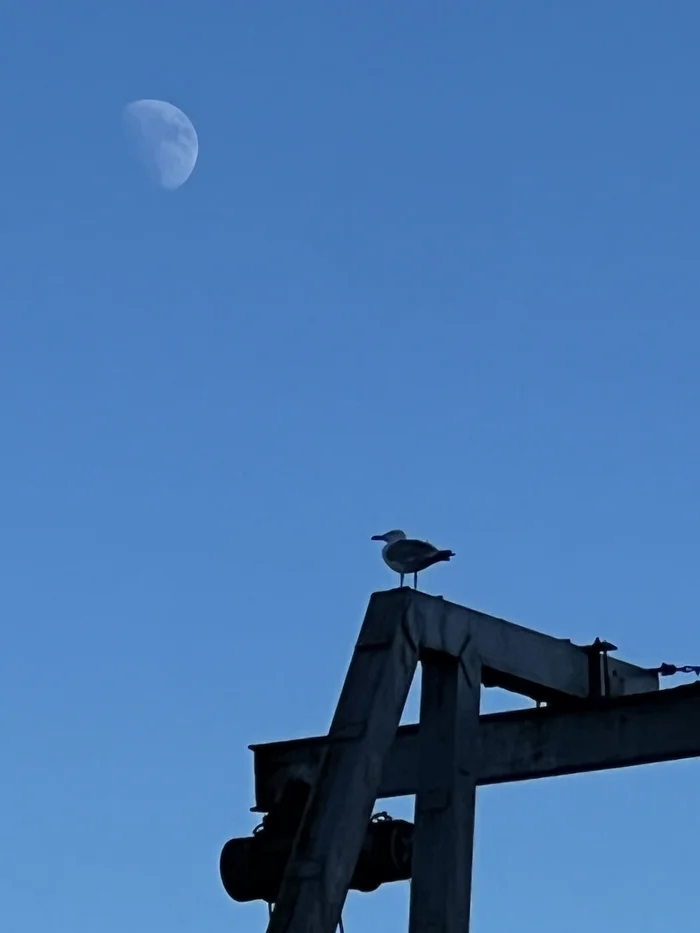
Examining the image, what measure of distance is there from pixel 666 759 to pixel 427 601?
1.74 meters

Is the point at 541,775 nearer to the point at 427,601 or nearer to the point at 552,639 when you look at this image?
the point at 552,639

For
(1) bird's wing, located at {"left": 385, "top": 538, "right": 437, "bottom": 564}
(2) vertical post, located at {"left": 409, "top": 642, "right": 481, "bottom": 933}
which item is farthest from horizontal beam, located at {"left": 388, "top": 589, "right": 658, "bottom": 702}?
(1) bird's wing, located at {"left": 385, "top": 538, "right": 437, "bottom": 564}

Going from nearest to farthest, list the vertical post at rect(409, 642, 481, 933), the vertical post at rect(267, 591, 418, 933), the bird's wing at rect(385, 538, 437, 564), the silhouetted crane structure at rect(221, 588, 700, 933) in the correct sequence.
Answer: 1. the vertical post at rect(267, 591, 418, 933)
2. the silhouetted crane structure at rect(221, 588, 700, 933)
3. the vertical post at rect(409, 642, 481, 933)
4. the bird's wing at rect(385, 538, 437, 564)

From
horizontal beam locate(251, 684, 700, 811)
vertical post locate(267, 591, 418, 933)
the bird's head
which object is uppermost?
the bird's head

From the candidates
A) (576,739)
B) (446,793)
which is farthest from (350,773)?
(576,739)

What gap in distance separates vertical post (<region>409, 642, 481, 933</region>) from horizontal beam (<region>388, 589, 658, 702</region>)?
0.12 meters

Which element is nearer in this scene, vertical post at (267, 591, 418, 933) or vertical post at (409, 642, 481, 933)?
vertical post at (267, 591, 418, 933)

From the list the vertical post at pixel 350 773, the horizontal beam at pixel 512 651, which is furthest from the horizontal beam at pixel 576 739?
the vertical post at pixel 350 773

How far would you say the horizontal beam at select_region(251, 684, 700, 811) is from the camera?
10.1 m

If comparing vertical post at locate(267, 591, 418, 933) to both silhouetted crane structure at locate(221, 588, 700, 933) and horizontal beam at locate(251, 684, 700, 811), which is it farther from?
horizontal beam at locate(251, 684, 700, 811)

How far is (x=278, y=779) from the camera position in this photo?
11.3 metres

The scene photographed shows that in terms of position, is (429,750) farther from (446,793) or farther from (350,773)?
(350,773)

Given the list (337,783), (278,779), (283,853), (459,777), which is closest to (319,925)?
(337,783)

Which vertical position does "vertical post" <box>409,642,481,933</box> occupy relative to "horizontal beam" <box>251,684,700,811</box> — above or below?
below
